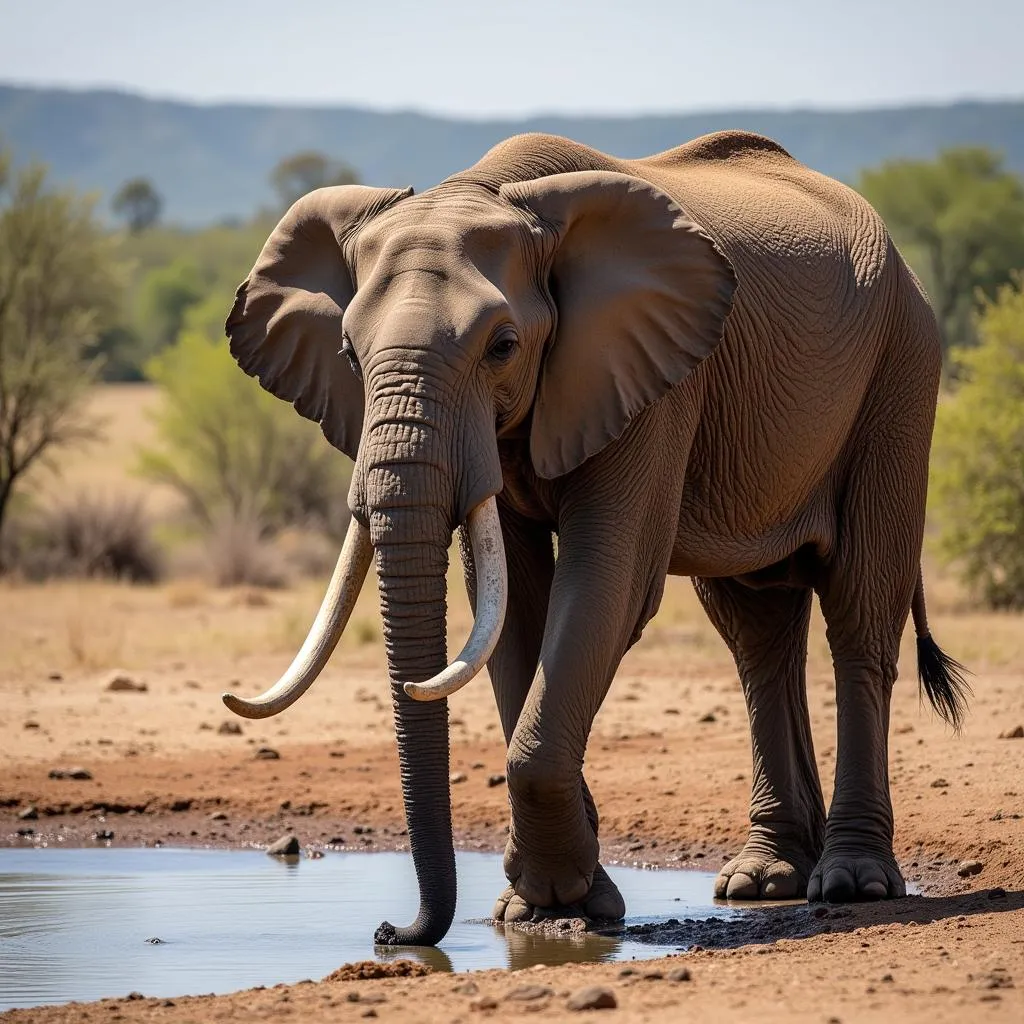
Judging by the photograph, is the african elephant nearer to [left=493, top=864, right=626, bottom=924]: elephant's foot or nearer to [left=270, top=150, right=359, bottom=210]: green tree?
[left=493, top=864, right=626, bottom=924]: elephant's foot

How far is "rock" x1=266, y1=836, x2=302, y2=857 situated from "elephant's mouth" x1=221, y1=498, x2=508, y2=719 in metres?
2.78

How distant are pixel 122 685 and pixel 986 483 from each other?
385 inches

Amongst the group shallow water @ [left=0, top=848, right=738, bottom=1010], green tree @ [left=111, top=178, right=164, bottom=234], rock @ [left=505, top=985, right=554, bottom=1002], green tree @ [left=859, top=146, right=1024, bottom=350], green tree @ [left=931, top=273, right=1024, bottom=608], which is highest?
green tree @ [left=111, top=178, right=164, bottom=234]

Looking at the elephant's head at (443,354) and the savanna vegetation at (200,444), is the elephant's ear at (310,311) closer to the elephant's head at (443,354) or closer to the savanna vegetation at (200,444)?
the elephant's head at (443,354)

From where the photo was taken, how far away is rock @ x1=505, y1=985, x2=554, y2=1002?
5.24m

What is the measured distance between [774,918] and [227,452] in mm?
23683

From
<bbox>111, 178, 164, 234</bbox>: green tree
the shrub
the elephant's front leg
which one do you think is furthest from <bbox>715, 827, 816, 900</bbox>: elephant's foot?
<bbox>111, 178, 164, 234</bbox>: green tree

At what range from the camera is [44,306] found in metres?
27.8

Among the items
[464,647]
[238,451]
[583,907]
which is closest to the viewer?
[464,647]

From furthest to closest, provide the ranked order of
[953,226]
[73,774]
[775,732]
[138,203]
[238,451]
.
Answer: [138,203]
[953,226]
[238,451]
[73,774]
[775,732]

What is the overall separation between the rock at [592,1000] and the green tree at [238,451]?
81.6 feet

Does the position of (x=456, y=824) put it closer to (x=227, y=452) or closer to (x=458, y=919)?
(x=458, y=919)

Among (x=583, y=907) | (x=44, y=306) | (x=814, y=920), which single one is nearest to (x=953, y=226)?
(x=44, y=306)

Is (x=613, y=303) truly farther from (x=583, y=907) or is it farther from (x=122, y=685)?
(x=122, y=685)
